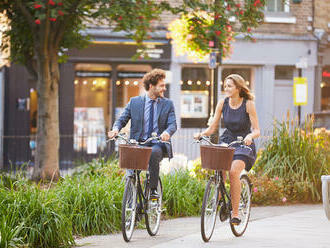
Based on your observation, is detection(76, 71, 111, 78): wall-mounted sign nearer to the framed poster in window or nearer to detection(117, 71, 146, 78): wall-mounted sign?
detection(117, 71, 146, 78): wall-mounted sign

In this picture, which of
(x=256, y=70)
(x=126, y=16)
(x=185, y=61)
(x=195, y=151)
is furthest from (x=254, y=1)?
(x=256, y=70)

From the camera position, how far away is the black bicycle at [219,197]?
6.88 meters

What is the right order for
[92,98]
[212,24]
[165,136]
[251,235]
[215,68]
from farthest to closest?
[92,98]
[215,68]
[212,24]
[251,235]
[165,136]

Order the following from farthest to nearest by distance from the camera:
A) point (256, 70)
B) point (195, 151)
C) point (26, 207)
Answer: point (256, 70) → point (195, 151) → point (26, 207)

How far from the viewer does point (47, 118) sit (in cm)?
1180

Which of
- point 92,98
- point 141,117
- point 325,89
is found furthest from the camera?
point 325,89

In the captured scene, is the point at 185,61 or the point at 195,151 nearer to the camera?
the point at 195,151

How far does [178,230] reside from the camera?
7.97 m

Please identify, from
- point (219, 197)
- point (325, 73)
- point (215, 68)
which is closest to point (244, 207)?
point (219, 197)

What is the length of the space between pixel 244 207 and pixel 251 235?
0.33 meters

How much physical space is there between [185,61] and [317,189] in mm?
8964

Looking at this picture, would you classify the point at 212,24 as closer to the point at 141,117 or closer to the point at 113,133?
the point at 141,117

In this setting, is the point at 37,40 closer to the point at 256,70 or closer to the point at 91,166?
the point at 91,166

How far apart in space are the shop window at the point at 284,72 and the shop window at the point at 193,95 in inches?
90.4
